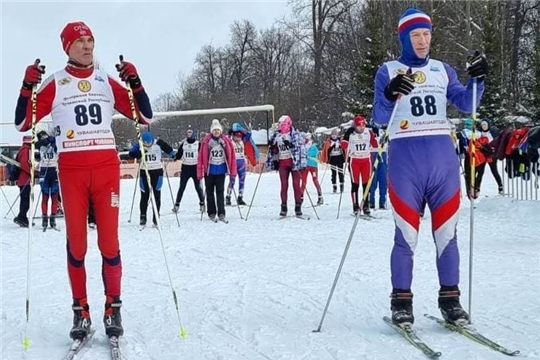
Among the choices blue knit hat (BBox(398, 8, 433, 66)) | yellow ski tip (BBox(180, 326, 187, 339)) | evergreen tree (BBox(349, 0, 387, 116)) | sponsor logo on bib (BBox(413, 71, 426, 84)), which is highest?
evergreen tree (BBox(349, 0, 387, 116))

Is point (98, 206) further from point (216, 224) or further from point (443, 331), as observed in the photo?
point (216, 224)

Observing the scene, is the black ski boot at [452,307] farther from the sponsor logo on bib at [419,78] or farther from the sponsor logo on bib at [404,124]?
the sponsor logo on bib at [419,78]

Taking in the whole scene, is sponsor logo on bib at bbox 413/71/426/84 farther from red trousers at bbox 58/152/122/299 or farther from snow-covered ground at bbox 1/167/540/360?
red trousers at bbox 58/152/122/299

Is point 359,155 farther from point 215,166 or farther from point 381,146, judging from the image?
point 381,146

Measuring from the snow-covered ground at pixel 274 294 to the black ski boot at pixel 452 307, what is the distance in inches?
4.6

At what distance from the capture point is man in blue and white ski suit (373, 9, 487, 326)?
4211mm

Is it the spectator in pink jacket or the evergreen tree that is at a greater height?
the evergreen tree

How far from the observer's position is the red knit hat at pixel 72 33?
430 centimetres

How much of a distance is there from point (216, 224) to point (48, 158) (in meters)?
3.75

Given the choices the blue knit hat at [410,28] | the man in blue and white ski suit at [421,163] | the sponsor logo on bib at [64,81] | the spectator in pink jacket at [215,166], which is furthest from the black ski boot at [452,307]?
the spectator in pink jacket at [215,166]

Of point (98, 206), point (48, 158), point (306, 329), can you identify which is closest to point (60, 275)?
point (98, 206)

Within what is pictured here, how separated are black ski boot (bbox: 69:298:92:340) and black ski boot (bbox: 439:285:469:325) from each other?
2478 millimetres

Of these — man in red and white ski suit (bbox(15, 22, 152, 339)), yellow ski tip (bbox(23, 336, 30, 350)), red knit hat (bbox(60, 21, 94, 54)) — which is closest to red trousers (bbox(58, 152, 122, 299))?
man in red and white ski suit (bbox(15, 22, 152, 339))

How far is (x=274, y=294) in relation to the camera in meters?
5.56
